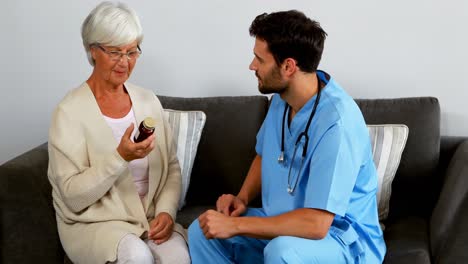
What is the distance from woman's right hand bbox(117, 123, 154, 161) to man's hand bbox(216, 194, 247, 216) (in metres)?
0.29

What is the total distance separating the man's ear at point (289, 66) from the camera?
2096 mm

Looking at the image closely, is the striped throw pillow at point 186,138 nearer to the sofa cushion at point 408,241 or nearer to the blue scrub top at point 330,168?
the blue scrub top at point 330,168

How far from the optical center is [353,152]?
2021mm

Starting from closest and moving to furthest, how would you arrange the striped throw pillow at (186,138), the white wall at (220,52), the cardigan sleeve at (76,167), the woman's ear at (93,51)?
the cardigan sleeve at (76,167)
the woman's ear at (93,51)
the striped throw pillow at (186,138)
the white wall at (220,52)

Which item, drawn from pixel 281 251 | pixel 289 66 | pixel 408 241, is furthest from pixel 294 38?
pixel 408 241

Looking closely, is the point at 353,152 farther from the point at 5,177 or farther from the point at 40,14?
the point at 40,14

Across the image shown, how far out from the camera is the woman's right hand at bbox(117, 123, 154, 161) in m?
2.09

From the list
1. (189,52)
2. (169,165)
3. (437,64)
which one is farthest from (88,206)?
(437,64)

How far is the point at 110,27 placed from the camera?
2.22 meters

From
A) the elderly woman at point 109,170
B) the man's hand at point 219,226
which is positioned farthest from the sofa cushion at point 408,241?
the elderly woman at point 109,170

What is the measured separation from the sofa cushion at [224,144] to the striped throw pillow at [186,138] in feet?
0.17

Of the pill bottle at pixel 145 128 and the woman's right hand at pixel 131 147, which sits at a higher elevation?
the pill bottle at pixel 145 128

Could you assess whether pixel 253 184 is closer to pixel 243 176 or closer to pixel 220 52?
pixel 243 176

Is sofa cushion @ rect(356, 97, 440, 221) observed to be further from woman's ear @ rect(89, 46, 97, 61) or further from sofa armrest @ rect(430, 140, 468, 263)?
woman's ear @ rect(89, 46, 97, 61)
